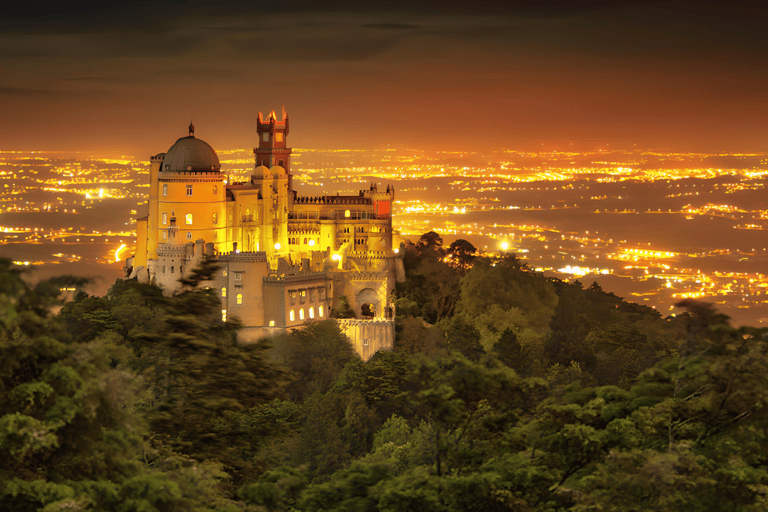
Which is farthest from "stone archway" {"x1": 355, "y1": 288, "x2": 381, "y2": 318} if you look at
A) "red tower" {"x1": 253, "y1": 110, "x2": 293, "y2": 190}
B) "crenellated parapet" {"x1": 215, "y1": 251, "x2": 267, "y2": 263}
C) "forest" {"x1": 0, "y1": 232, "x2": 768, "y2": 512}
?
"forest" {"x1": 0, "y1": 232, "x2": 768, "y2": 512}

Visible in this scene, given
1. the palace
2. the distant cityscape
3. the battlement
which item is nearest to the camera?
the battlement

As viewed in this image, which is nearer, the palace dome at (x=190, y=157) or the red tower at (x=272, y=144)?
the palace dome at (x=190, y=157)

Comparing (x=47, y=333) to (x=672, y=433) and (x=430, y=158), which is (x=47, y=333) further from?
(x=430, y=158)

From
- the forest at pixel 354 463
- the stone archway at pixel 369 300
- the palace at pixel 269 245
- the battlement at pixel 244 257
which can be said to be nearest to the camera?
the forest at pixel 354 463

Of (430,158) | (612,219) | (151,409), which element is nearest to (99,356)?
(151,409)

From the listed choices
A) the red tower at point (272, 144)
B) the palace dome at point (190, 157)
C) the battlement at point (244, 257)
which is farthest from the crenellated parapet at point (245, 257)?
the red tower at point (272, 144)

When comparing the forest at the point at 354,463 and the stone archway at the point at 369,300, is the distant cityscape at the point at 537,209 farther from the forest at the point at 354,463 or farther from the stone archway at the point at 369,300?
the forest at the point at 354,463

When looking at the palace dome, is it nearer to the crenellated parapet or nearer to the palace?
the palace
